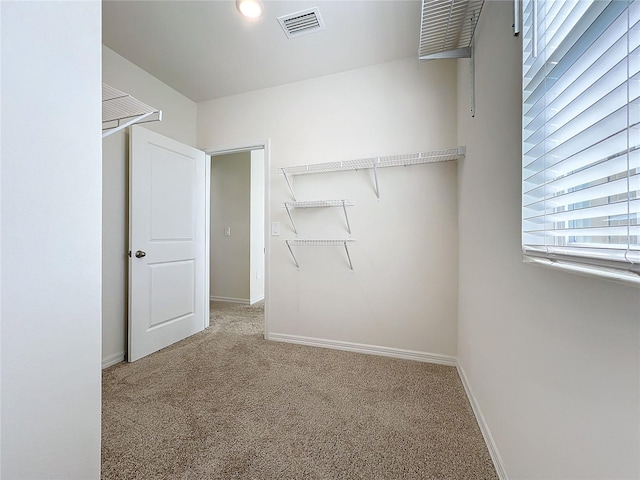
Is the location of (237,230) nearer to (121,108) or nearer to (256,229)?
(256,229)

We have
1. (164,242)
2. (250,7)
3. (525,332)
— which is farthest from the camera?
(164,242)

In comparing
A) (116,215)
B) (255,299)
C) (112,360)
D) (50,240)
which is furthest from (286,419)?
(255,299)

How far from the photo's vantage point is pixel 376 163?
2.30 meters

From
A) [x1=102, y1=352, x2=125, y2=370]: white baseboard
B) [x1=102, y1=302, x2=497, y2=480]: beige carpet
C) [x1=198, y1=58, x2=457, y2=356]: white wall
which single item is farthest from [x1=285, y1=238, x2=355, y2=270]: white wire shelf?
[x1=102, y1=352, x2=125, y2=370]: white baseboard

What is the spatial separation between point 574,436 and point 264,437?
127cm

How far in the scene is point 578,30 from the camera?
653 millimetres

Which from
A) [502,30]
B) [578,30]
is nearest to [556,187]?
[578,30]

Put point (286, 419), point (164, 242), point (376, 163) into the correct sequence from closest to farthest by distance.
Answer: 1. point (286, 419)
2. point (376, 163)
3. point (164, 242)

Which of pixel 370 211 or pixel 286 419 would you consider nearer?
pixel 286 419

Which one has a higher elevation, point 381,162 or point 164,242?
point 381,162

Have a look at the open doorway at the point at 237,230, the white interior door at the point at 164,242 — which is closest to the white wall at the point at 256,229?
the open doorway at the point at 237,230

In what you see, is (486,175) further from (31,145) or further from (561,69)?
(31,145)

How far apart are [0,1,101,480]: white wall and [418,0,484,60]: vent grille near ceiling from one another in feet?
5.29

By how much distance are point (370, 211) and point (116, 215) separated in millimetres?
2175
